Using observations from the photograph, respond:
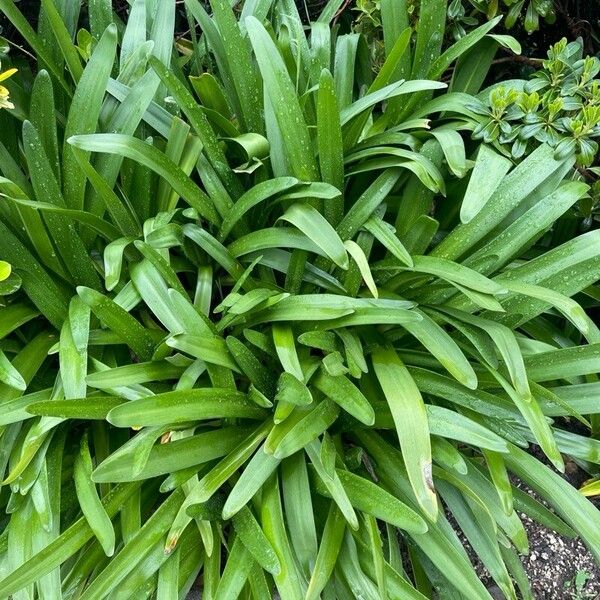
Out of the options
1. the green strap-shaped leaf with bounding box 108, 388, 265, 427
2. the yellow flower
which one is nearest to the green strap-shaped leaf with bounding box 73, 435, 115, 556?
the green strap-shaped leaf with bounding box 108, 388, 265, 427

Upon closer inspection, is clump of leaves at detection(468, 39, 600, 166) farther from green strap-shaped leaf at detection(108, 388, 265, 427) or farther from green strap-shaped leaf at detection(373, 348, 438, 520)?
green strap-shaped leaf at detection(108, 388, 265, 427)

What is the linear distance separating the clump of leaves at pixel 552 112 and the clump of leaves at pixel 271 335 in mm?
45

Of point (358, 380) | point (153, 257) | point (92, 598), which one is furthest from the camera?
point (358, 380)

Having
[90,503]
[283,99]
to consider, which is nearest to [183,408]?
[90,503]

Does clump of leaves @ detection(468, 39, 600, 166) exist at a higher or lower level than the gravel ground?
higher

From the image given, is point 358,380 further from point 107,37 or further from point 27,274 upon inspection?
point 107,37

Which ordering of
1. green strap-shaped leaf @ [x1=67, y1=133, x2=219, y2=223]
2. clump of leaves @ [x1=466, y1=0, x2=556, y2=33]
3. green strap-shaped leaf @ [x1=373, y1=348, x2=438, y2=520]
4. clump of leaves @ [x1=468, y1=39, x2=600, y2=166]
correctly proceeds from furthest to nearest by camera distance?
clump of leaves @ [x1=466, y1=0, x2=556, y2=33]
clump of leaves @ [x1=468, y1=39, x2=600, y2=166]
green strap-shaped leaf @ [x1=67, y1=133, x2=219, y2=223]
green strap-shaped leaf @ [x1=373, y1=348, x2=438, y2=520]

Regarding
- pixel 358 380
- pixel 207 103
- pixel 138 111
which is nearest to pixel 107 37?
pixel 138 111

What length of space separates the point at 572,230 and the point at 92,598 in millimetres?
1303

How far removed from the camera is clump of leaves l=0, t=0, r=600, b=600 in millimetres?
1012

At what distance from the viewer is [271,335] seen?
46.5 inches

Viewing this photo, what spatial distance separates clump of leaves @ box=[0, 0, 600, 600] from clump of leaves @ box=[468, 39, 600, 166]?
0.04 metres

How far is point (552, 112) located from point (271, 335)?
2.36 ft

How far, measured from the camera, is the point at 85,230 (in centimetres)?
123
